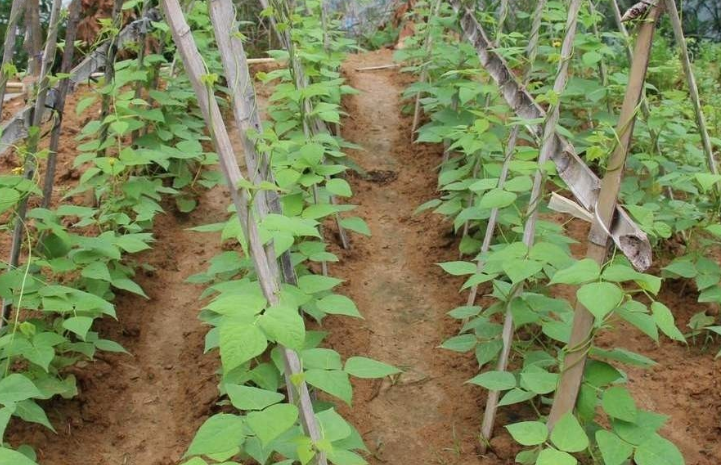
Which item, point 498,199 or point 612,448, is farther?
point 498,199

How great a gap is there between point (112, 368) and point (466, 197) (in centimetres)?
187

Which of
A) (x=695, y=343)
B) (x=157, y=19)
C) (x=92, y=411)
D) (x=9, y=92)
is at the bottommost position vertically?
(x=695, y=343)

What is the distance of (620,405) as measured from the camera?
258 cm

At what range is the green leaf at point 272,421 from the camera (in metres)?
2.06

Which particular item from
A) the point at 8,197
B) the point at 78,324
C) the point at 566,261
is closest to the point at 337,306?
the point at 566,261

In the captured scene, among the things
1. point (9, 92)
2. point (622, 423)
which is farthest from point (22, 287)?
point (9, 92)

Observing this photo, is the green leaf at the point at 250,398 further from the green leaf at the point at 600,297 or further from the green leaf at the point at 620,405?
the green leaf at the point at 620,405

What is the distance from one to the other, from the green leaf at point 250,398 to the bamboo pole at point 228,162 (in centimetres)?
7

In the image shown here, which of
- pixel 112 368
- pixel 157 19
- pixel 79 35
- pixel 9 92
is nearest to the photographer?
pixel 112 368

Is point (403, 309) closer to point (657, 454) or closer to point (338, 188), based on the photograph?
point (338, 188)

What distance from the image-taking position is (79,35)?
7641mm

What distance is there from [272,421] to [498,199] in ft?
4.91

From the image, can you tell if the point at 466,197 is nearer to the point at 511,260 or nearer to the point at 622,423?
the point at 511,260

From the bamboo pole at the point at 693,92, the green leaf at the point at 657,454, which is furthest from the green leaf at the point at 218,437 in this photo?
the bamboo pole at the point at 693,92
